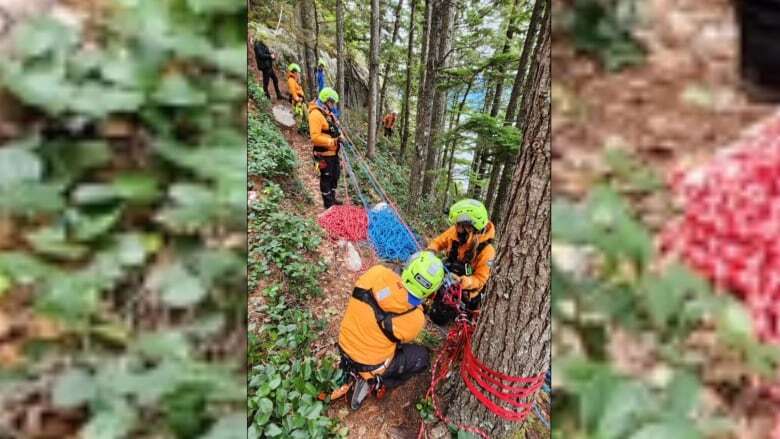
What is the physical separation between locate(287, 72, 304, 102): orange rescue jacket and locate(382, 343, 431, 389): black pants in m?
3.08

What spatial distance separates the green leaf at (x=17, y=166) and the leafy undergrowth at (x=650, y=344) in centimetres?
100

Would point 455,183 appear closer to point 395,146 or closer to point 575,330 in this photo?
point 395,146

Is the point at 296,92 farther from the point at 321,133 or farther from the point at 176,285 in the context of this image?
the point at 176,285

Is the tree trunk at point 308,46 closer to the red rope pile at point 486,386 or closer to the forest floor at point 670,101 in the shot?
the forest floor at point 670,101

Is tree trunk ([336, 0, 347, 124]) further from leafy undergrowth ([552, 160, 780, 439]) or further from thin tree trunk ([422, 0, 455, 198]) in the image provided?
leafy undergrowth ([552, 160, 780, 439])

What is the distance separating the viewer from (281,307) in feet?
6.48

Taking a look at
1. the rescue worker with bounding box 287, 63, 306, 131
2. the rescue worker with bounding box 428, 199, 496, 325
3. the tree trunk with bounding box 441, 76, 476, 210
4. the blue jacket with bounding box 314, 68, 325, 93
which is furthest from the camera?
the blue jacket with bounding box 314, 68, 325, 93

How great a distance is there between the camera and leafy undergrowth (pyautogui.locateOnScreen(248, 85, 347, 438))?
4.41 feet

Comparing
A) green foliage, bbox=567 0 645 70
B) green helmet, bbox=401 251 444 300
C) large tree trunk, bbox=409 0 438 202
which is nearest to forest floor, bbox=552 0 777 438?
green foliage, bbox=567 0 645 70

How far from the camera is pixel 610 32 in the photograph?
684 mm

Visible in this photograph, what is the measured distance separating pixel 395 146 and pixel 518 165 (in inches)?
175

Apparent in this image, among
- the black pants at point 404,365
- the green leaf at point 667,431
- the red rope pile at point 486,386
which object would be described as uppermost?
the green leaf at point 667,431

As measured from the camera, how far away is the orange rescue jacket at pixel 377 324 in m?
1.64

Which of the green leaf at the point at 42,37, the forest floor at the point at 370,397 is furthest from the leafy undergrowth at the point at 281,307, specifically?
the green leaf at the point at 42,37
